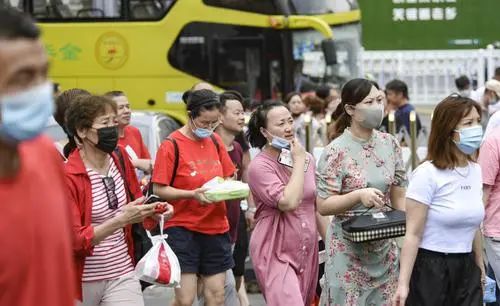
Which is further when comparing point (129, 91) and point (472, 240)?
point (129, 91)

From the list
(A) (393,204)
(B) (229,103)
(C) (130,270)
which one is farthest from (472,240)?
(B) (229,103)

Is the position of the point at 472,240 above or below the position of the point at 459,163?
below

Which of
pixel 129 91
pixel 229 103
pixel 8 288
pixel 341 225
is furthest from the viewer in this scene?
pixel 129 91

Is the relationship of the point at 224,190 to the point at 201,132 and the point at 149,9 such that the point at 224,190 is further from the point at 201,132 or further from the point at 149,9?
the point at 149,9

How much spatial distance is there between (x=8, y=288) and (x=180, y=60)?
17.0 m

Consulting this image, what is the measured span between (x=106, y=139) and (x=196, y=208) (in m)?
1.65

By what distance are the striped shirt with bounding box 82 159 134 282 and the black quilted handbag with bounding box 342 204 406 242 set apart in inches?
47.0

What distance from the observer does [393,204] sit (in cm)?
718

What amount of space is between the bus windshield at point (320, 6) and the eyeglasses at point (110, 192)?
14.2 metres

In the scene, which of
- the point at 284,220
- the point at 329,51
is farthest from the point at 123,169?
the point at 329,51

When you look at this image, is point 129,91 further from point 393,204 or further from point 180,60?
point 393,204

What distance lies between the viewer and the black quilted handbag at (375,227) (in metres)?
6.75

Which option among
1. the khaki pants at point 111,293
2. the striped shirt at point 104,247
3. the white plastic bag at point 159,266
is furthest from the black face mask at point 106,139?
the khaki pants at point 111,293

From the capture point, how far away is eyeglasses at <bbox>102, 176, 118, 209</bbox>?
6523 mm
